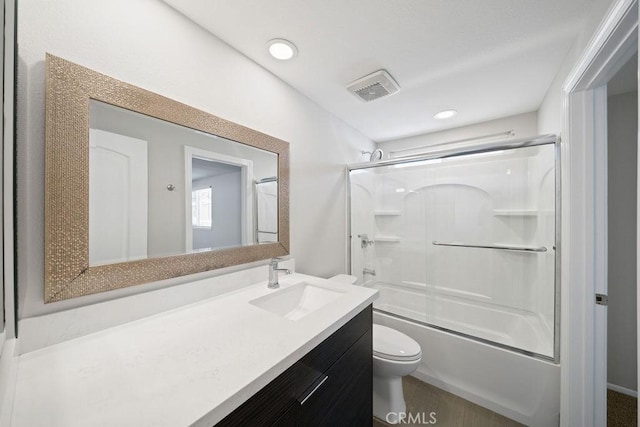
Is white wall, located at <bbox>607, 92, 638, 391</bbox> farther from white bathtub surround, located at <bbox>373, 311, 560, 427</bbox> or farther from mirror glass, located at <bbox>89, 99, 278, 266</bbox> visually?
mirror glass, located at <bbox>89, 99, 278, 266</bbox>

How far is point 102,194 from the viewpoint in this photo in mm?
843

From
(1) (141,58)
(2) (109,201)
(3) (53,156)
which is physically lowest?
(2) (109,201)

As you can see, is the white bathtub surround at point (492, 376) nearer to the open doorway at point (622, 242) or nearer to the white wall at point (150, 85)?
the open doorway at point (622, 242)

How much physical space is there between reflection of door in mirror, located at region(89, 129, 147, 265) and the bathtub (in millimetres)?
1926

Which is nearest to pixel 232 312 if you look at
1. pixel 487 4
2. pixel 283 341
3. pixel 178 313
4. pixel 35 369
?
pixel 178 313

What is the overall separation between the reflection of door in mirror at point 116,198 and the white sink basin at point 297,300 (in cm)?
61

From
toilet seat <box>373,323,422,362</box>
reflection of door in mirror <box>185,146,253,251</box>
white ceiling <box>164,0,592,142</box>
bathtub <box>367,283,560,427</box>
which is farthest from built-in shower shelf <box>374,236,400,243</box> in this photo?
reflection of door in mirror <box>185,146,253,251</box>

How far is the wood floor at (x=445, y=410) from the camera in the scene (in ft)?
4.82

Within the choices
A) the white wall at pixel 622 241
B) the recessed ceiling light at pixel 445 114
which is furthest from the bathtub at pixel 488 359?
the recessed ceiling light at pixel 445 114

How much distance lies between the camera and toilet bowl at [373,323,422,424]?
1.42 metres

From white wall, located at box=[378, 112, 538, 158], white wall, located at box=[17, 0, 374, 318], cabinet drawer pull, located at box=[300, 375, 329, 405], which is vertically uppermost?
white wall, located at box=[378, 112, 538, 158]

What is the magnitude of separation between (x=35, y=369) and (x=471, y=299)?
273 centimetres

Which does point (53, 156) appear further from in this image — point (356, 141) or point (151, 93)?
point (356, 141)

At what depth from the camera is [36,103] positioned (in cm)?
73
